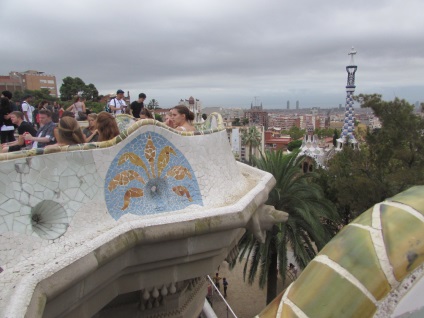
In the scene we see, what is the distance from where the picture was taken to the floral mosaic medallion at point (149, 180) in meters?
3.25

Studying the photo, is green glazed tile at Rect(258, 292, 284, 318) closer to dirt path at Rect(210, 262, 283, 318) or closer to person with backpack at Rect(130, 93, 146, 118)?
person with backpack at Rect(130, 93, 146, 118)

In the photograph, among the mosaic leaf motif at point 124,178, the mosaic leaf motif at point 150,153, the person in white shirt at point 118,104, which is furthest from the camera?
the person in white shirt at point 118,104

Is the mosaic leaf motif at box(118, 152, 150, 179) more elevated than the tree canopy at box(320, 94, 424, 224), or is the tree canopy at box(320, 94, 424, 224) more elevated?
the mosaic leaf motif at box(118, 152, 150, 179)

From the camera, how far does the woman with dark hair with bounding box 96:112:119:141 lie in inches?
145

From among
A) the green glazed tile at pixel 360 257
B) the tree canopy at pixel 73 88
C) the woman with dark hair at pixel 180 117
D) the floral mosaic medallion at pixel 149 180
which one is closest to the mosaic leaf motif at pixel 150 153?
the floral mosaic medallion at pixel 149 180

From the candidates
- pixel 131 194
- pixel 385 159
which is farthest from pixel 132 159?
pixel 385 159

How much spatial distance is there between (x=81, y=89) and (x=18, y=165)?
44916 mm

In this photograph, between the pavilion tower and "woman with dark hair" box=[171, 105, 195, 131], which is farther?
the pavilion tower

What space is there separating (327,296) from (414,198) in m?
0.48

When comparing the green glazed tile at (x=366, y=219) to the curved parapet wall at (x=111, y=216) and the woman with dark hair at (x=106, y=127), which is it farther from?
the woman with dark hair at (x=106, y=127)

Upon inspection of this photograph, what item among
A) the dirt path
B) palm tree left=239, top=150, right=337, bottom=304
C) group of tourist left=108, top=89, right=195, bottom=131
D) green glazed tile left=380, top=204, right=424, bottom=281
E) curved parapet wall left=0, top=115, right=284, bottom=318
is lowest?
the dirt path

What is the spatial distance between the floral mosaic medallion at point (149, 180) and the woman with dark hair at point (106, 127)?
1.40ft

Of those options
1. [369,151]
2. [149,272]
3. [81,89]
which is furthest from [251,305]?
[81,89]

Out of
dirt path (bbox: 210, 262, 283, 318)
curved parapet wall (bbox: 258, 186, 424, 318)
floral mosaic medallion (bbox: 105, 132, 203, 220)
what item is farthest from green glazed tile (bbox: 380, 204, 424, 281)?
dirt path (bbox: 210, 262, 283, 318)
